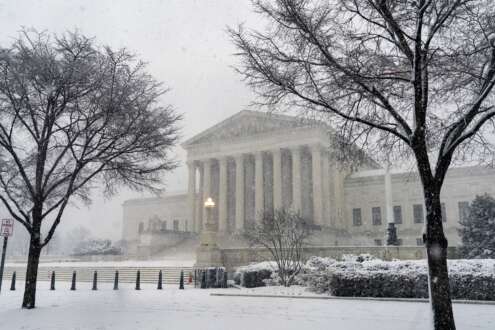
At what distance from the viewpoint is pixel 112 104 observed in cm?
1455

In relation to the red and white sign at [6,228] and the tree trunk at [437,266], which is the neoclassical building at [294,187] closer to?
the red and white sign at [6,228]

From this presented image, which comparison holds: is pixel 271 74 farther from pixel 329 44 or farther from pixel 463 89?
pixel 463 89

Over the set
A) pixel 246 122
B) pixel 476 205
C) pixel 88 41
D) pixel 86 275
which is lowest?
pixel 86 275

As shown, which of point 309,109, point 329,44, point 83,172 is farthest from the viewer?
point 83,172

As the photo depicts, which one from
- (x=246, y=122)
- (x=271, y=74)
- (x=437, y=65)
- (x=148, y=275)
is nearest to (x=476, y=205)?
(x=148, y=275)

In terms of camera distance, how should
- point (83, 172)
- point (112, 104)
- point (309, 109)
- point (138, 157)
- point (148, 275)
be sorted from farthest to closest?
point (148, 275) < point (83, 172) < point (138, 157) < point (112, 104) < point (309, 109)

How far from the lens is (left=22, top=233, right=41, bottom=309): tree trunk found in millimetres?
13297

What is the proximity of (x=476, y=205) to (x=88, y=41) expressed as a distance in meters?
27.2

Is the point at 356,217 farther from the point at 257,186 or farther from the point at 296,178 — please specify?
the point at 257,186

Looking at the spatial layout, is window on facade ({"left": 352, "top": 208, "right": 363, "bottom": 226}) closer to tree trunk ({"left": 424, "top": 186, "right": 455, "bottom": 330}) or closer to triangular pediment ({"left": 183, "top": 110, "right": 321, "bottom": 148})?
triangular pediment ({"left": 183, "top": 110, "right": 321, "bottom": 148})

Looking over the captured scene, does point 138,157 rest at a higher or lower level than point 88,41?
lower

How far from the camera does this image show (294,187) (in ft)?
174

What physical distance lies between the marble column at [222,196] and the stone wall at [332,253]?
2877 centimetres

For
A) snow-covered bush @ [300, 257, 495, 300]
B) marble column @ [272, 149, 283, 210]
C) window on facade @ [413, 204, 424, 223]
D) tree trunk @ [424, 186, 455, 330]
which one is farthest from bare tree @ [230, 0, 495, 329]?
window on facade @ [413, 204, 424, 223]
